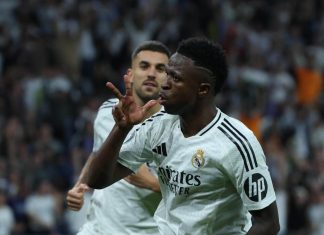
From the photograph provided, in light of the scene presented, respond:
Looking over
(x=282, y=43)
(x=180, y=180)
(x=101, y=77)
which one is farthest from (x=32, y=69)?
(x=180, y=180)

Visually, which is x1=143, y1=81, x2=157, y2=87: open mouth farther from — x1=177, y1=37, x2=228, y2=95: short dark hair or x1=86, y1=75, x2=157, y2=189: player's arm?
x1=177, y1=37, x2=228, y2=95: short dark hair

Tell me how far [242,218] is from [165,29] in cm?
1214

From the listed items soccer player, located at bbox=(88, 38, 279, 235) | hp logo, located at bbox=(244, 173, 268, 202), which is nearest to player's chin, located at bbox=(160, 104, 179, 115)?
soccer player, located at bbox=(88, 38, 279, 235)

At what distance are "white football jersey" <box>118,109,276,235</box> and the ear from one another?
18 centimetres

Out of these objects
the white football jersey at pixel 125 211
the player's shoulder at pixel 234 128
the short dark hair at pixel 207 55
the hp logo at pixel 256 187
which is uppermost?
the short dark hair at pixel 207 55

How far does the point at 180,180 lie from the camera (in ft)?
19.7

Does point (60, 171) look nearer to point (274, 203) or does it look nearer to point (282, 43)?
point (282, 43)

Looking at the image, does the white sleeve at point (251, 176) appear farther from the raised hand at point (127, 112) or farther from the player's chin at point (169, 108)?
the raised hand at point (127, 112)

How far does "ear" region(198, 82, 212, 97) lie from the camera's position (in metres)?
6.00

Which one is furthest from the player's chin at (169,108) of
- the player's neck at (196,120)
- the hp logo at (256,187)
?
the hp logo at (256,187)

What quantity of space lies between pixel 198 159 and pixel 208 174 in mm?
108

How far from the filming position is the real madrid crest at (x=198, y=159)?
5.91 metres

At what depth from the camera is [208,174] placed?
5.91 m

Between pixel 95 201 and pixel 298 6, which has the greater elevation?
pixel 298 6
